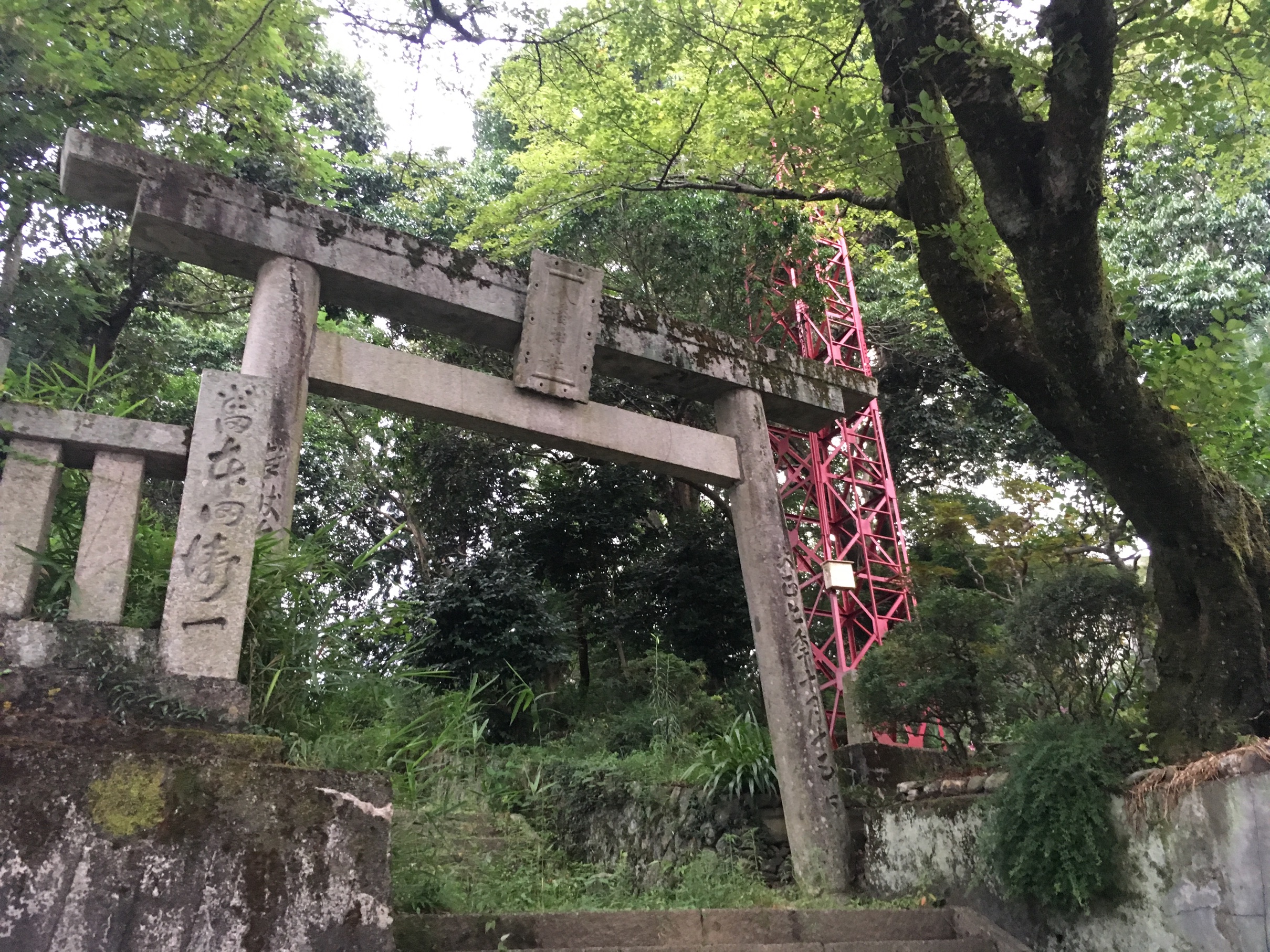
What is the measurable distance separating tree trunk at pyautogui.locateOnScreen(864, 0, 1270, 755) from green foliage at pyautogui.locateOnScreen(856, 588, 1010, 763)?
0.98 metres

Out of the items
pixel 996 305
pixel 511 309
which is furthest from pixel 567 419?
pixel 996 305

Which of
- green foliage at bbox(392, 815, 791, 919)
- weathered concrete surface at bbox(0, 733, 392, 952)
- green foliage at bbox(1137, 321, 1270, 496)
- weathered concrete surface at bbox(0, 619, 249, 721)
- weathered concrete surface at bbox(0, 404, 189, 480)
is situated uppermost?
green foliage at bbox(1137, 321, 1270, 496)

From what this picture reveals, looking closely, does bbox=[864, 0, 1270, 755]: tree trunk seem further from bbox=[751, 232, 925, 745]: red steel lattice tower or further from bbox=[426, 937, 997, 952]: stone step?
bbox=[751, 232, 925, 745]: red steel lattice tower

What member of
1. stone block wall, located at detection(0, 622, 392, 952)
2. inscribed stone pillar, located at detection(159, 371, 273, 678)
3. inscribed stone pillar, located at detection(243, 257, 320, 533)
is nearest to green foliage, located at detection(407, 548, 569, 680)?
inscribed stone pillar, located at detection(243, 257, 320, 533)

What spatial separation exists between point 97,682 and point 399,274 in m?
3.27

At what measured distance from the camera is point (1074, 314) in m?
4.27

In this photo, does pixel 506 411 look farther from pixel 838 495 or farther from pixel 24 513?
pixel 838 495

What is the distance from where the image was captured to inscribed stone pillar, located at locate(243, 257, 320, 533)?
4535 mm

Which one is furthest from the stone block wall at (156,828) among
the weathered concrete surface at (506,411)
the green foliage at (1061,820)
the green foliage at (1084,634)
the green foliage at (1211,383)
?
the green foliage at (1211,383)

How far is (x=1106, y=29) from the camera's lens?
369 cm

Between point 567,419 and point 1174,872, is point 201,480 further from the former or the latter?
point 1174,872

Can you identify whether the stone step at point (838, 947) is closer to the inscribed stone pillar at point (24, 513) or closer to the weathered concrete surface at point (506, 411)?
the inscribed stone pillar at point (24, 513)

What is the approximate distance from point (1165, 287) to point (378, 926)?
12.7m

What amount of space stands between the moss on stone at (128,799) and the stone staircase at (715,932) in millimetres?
1138
